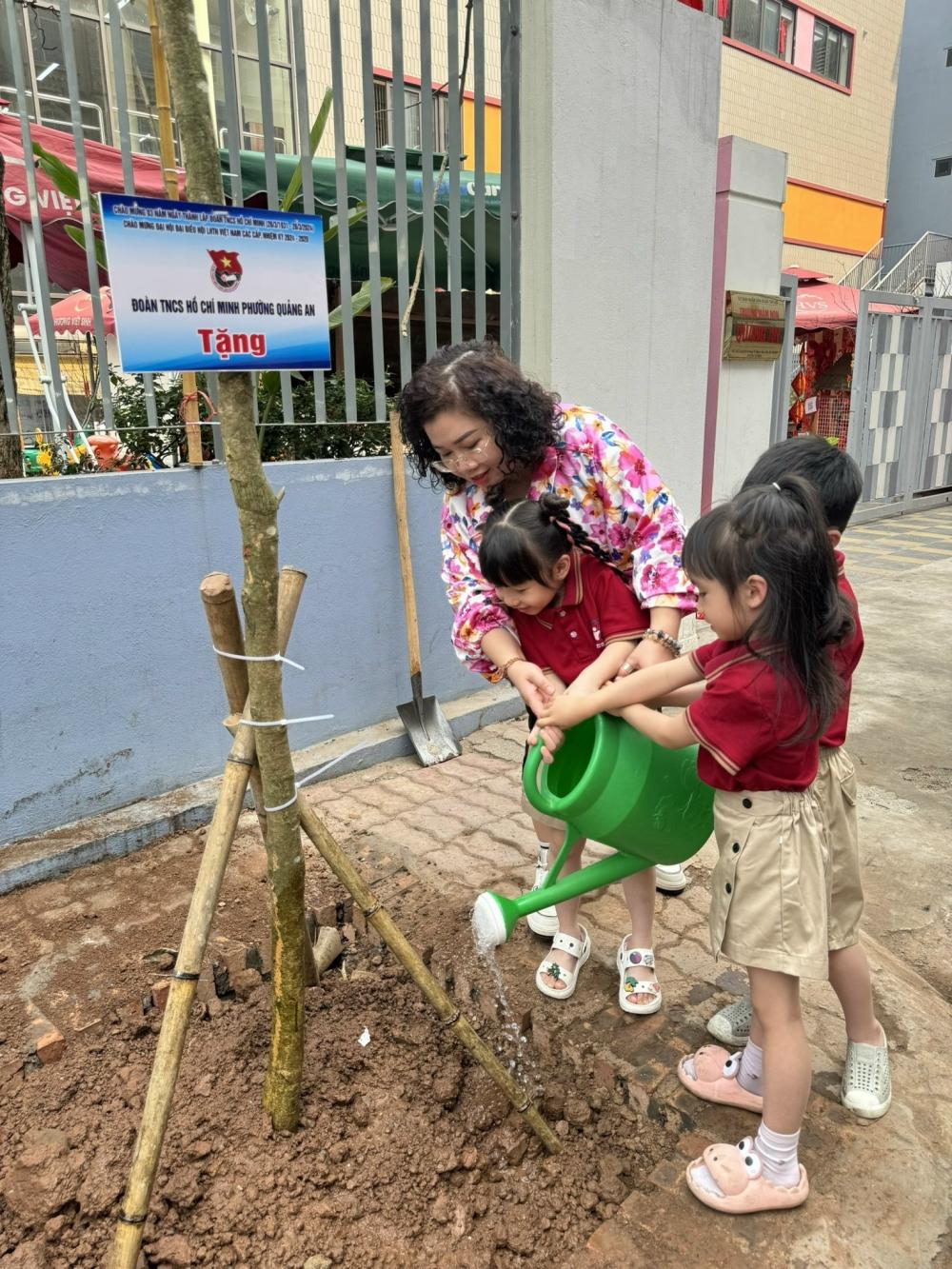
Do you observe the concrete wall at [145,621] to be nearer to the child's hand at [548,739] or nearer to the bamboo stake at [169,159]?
the bamboo stake at [169,159]

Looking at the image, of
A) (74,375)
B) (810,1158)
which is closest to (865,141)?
(74,375)

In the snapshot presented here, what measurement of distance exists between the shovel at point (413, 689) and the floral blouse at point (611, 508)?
1640mm

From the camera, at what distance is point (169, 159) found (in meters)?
2.85

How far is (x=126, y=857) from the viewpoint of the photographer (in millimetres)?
3033

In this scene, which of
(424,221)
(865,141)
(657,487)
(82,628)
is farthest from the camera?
(865,141)

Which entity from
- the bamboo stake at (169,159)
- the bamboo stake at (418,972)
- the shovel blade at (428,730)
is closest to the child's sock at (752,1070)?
the bamboo stake at (418,972)

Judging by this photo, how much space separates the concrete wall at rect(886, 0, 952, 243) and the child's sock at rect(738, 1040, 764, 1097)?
22958mm

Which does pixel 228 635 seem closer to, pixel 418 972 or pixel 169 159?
pixel 418 972

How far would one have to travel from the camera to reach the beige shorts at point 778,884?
1.59 metres

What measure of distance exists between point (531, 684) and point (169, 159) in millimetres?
2174

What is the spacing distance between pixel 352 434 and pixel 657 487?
1959 mm

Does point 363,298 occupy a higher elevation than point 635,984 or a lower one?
higher

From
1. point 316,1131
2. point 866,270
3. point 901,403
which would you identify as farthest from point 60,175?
point 866,270

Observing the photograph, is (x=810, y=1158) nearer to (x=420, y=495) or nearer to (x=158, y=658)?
(x=158, y=658)
